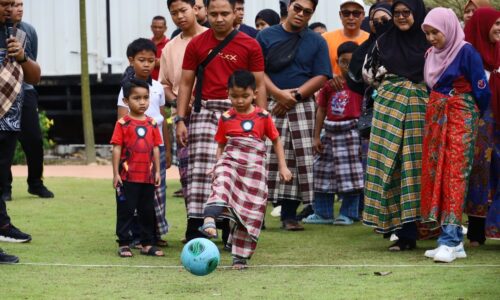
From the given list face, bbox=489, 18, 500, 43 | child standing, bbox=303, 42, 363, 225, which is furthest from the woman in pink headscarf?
child standing, bbox=303, 42, 363, 225

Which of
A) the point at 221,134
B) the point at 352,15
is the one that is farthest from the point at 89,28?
the point at 221,134

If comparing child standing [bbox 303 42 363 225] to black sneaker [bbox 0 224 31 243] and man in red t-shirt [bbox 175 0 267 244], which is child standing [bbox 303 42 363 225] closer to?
man in red t-shirt [bbox 175 0 267 244]

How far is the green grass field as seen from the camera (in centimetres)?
A: 750

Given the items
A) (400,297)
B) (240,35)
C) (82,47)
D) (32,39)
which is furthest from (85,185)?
(400,297)

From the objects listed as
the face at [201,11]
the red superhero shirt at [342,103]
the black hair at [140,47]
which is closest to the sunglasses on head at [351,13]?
the red superhero shirt at [342,103]

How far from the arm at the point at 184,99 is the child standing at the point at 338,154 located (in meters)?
2.14

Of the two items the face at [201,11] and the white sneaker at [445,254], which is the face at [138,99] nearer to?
the face at [201,11]

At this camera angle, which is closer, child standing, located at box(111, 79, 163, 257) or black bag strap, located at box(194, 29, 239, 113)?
child standing, located at box(111, 79, 163, 257)

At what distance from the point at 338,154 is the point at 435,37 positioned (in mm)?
2794

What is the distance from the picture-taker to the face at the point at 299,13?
34.7 feet

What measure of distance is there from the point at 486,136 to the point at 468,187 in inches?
16.4

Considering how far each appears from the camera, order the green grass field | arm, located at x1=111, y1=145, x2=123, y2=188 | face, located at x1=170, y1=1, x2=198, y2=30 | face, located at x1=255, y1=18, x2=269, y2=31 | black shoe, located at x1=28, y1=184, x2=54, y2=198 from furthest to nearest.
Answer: face, located at x1=255, y1=18, x2=269, y2=31
black shoe, located at x1=28, y1=184, x2=54, y2=198
face, located at x1=170, y1=1, x2=198, y2=30
arm, located at x1=111, y1=145, x2=123, y2=188
the green grass field

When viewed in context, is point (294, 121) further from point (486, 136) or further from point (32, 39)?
point (32, 39)

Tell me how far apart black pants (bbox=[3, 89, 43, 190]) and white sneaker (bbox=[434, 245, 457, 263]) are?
560 cm
